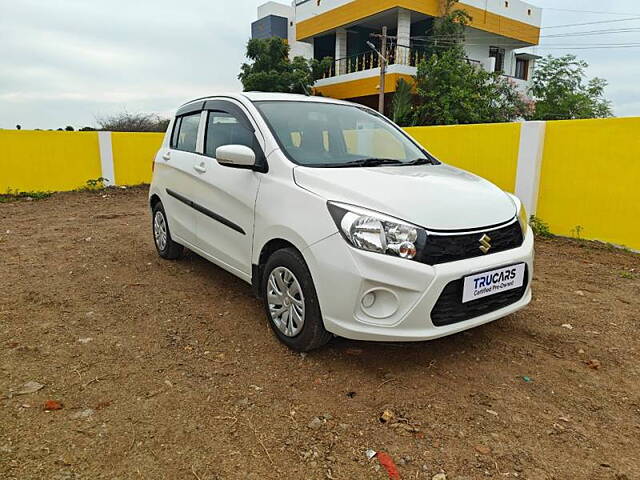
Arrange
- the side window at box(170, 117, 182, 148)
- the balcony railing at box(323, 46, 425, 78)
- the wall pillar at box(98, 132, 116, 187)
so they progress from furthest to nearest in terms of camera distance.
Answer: the balcony railing at box(323, 46, 425, 78) → the wall pillar at box(98, 132, 116, 187) → the side window at box(170, 117, 182, 148)

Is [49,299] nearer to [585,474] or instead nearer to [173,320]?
[173,320]

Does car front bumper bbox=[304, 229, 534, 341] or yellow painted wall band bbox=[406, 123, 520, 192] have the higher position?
yellow painted wall band bbox=[406, 123, 520, 192]

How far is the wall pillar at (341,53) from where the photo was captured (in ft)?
69.2

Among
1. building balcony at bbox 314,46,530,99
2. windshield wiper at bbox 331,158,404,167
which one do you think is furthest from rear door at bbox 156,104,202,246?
building balcony at bbox 314,46,530,99

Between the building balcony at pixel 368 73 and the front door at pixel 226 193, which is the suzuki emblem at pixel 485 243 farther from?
the building balcony at pixel 368 73

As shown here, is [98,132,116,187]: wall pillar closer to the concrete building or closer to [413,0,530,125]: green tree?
[413,0,530,125]: green tree

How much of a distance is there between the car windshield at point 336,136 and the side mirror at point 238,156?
24 cm

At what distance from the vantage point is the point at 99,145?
1035cm

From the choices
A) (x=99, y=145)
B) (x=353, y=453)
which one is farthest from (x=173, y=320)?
(x=99, y=145)

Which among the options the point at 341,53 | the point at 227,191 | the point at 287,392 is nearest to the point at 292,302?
the point at 287,392

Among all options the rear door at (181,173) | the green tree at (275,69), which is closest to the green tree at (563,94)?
the green tree at (275,69)

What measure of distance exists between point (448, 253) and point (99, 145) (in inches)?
394

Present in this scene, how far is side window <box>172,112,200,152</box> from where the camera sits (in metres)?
4.16

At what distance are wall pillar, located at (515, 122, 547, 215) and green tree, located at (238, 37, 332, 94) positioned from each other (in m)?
14.6
